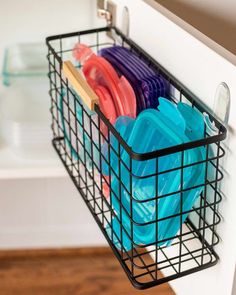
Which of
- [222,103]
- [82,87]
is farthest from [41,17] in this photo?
[222,103]

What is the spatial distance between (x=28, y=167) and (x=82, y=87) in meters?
0.49

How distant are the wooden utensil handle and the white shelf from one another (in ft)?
1.41

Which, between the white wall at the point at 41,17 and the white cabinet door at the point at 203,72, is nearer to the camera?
the white cabinet door at the point at 203,72

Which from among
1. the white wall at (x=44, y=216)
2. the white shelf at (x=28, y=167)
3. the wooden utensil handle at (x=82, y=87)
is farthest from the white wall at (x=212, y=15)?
the white wall at (x=44, y=216)

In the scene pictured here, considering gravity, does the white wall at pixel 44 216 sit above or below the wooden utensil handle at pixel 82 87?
below

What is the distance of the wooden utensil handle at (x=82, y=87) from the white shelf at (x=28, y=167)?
1.41ft

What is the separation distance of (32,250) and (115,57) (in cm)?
96

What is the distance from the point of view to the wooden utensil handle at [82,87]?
0.72 metres

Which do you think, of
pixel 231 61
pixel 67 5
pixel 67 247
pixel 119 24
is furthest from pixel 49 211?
pixel 231 61

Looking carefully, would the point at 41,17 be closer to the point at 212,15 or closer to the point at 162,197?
the point at 212,15

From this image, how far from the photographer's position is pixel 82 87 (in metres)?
0.74

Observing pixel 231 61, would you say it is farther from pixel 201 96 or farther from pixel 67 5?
pixel 67 5

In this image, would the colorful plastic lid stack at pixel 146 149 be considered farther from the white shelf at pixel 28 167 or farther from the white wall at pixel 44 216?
the white wall at pixel 44 216

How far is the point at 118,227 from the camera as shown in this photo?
2.54ft
